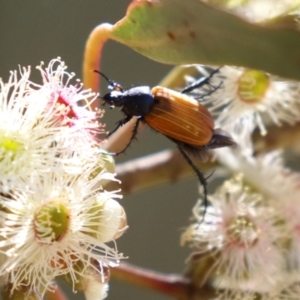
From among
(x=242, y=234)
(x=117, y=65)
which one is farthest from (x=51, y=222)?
(x=117, y=65)

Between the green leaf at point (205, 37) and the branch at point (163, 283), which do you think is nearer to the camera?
the green leaf at point (205, 37)

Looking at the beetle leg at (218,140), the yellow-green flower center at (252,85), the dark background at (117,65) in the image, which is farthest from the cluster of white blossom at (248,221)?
the dark background at (117,65)

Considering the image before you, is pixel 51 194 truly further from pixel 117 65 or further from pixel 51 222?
pixel 117 65

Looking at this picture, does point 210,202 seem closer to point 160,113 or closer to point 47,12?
point 160,113

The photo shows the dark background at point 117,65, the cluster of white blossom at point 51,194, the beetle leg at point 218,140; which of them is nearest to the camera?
the cluster of white blossom at point 51,194

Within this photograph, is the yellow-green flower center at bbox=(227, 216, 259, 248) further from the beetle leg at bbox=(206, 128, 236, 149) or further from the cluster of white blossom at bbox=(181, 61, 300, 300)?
the beetle leg at bbox=(206, 128, 236, 149)

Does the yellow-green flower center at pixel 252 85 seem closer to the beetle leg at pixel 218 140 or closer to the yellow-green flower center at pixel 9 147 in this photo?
the beetle leg at pixel 218 140

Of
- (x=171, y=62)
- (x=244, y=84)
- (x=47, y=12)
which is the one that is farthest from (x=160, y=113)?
(x=47, y=12)
